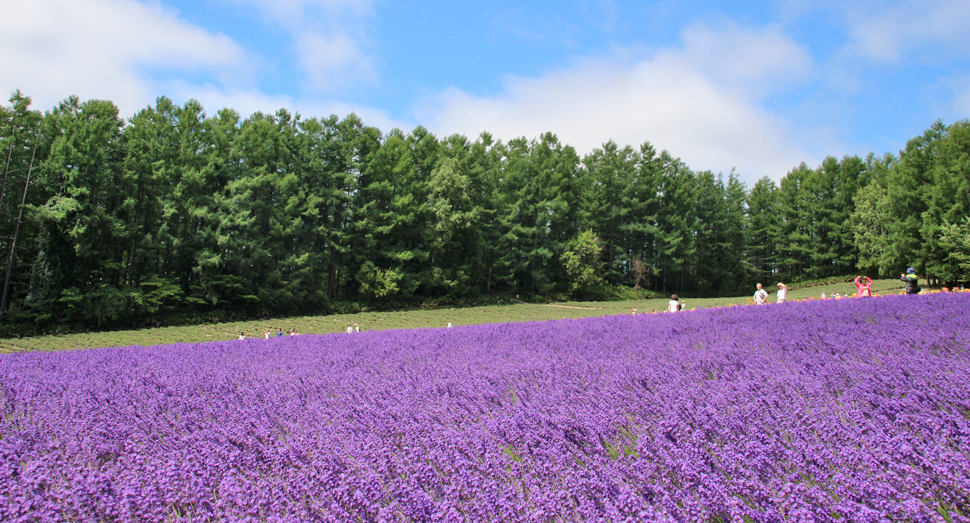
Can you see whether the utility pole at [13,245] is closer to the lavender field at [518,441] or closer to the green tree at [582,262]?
the lavender field at [518,441]

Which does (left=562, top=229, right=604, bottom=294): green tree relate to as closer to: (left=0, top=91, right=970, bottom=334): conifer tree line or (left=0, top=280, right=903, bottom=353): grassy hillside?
(left=0, top=91, right=970, bottom=334): conifer tree line

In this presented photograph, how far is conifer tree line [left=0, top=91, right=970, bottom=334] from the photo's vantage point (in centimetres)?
2556

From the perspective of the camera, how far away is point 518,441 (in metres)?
2.96

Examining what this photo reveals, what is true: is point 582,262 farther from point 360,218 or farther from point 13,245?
point 13,245

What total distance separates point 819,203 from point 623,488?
63.6 m

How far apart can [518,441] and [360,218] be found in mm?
33241

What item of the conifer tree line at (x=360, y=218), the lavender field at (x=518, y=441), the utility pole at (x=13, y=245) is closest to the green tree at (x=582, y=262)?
the conifer tree line at (x=360, y=218)

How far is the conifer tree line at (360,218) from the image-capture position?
25.6 m

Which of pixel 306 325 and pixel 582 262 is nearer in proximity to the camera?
pixel 306 325

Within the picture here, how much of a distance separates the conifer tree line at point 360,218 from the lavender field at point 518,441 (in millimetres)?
25659

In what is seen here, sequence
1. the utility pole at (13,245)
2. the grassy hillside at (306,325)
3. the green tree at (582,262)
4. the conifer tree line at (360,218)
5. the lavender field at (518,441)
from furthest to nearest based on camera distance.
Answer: the green tree at (582,262)
the conifer tree line at (360,218)
the utility pole at (13,245)
the grassy hillside at (306,325)
the lavender field at (518,441)

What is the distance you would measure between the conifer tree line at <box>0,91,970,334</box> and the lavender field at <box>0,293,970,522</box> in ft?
84.2

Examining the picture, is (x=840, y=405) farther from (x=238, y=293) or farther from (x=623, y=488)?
(x=238, y=293)

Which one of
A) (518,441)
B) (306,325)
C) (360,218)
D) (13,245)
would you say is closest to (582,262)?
(360,218)
